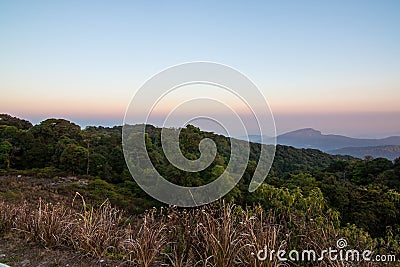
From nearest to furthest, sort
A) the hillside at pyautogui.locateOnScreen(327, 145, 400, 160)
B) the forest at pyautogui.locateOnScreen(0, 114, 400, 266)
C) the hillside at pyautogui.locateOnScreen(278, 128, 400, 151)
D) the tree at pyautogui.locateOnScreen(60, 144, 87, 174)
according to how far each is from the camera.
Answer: the forest at pyautogui.locateOnScreen(0, 114, 400, 266) → the tree at pyautogui.locateOnScreen(60, 144, 87, 174) → the hillside at pyautogui.locateOnScreen(327, 145, 400, 160) → the hillside at pyautogui.locateOnScreen(278, 128, 400, 151)

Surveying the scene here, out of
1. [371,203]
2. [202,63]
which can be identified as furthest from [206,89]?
[371,203]

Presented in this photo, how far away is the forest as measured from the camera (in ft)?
21.1

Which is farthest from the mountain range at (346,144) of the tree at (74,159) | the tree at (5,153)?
the tree at (5,153)

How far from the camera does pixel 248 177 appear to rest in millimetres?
12336

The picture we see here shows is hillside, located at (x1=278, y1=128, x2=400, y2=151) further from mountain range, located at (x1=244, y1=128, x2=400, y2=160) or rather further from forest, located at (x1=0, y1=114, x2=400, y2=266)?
forest, located at (x1=0, y1=114, x2=400, y2=266)

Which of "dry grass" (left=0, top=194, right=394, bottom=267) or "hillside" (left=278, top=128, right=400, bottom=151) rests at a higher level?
"hillside" (left=278, top=128, right=400, bottom=151)

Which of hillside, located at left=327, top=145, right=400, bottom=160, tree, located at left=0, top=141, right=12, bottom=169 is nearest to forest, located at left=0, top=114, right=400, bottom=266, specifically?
tree, located at left=0, top=141, right=12, bottom=169

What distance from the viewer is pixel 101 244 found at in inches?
99.7

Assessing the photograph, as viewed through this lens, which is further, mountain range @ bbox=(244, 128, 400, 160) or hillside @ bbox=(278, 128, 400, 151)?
hillside @ bbox=(278, 128, 400, 151)

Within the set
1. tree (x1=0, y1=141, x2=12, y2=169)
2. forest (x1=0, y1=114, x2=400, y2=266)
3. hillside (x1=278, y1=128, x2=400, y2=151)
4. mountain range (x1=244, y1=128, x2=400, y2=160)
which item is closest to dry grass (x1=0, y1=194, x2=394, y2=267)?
forest (x1=0, y1=114, x2=400, y2=266)

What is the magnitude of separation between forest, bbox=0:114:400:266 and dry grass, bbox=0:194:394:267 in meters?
0.13

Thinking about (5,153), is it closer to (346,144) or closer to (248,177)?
(248,177)

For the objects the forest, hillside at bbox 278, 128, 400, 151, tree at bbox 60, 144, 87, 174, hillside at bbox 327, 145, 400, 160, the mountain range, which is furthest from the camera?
hillside at bbox 278, 128, 400, 151

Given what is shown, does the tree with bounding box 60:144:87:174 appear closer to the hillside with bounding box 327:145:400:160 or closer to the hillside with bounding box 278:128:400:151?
the hillside with bounding box 278:128:400:151
